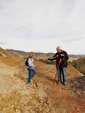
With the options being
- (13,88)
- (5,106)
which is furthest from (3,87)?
(5,106)

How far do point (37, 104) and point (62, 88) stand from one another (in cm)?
237

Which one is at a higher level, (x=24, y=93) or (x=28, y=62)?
(x=28, y=62)

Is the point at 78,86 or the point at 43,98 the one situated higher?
the point at 78,86

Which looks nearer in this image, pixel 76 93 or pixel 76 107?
pixel 76 107

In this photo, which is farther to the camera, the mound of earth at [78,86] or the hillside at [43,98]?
the mound of earth at [78,86]

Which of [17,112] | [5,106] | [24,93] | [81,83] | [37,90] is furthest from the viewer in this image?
[81,83]

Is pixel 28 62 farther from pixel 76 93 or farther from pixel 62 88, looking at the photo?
pixel 76 93

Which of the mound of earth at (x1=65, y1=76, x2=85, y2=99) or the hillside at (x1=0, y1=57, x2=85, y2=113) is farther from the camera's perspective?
the mound of earth at (x1=65, y1=76, x2=85, y2=99)

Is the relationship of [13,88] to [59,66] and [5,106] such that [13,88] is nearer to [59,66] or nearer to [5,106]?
[5,106]

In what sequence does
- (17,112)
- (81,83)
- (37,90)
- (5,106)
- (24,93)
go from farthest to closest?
(81,83) < (37,90) < (24,93) < (5,106) < (17,112)

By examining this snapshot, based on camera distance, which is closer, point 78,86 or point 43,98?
point 43,98

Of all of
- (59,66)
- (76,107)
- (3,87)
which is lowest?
(76,107)

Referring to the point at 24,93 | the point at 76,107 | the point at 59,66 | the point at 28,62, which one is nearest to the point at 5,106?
the point at 24,93

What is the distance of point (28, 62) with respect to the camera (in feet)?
23.2
